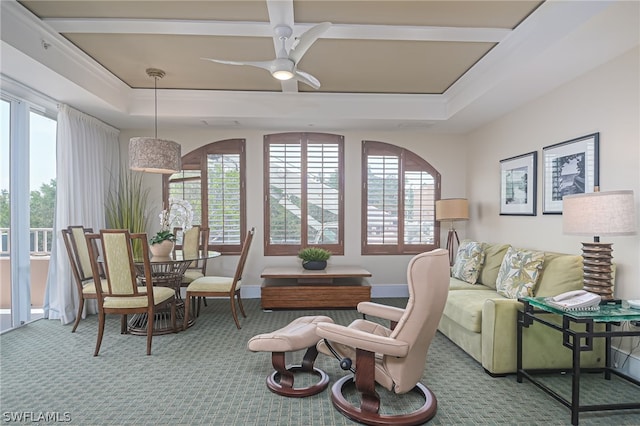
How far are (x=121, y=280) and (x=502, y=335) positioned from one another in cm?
325

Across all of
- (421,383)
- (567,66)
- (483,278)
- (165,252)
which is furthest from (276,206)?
(567,66)

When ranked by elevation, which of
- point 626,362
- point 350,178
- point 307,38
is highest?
point 307,38

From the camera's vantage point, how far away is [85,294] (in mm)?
3734

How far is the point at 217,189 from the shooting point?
562 centimetres

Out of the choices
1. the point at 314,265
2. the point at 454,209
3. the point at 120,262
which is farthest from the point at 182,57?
the point at 454,209

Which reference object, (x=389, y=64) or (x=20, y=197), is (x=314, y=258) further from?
(x=20, y=197)

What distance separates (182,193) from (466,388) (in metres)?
4.56

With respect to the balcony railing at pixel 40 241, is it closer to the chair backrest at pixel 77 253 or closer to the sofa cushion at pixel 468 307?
the chair backrest at pixel 77 253

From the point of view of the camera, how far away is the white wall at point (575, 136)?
2896mm

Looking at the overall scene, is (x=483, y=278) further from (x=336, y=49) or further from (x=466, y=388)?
(x=336, y=49)

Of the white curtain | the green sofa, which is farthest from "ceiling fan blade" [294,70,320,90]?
the white curtain

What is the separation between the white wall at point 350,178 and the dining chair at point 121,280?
2.22 m

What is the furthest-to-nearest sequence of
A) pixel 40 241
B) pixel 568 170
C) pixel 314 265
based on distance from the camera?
pixel 314 265 → pixel 40 241 → pixel 568 170

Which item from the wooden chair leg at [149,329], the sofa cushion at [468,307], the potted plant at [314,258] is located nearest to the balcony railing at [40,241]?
the wooden chair leg at [149,329]
